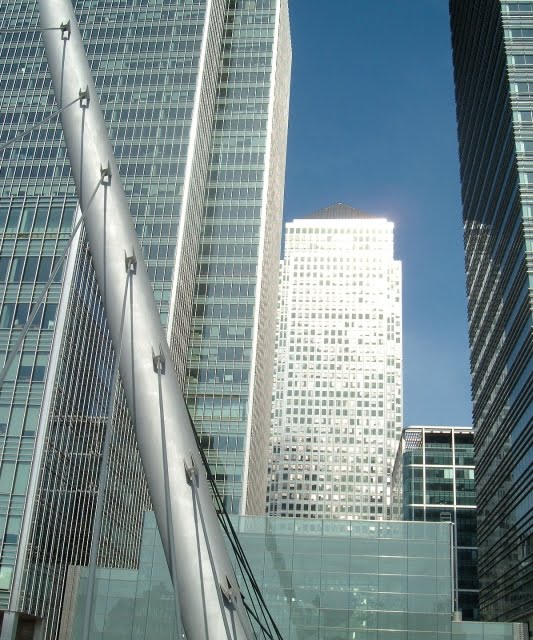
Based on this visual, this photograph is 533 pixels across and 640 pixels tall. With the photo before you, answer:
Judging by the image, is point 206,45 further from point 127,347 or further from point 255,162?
point 127,347

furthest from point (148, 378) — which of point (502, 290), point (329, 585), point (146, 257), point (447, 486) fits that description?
point (447, 486)

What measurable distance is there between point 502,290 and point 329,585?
39622 mm

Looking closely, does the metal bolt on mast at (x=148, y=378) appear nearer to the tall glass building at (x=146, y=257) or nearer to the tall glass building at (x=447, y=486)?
the tall glass building at (x=146, y=257)

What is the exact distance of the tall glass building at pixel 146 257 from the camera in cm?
6531

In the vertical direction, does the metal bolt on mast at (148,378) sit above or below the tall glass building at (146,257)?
below

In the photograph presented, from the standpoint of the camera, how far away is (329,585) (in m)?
52.3

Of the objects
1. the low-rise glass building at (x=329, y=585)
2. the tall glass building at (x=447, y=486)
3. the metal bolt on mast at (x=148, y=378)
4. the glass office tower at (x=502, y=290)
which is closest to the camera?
the metal bolt on mast at (x=148, y=378)

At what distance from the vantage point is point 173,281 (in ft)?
302

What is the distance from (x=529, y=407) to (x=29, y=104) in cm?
6136

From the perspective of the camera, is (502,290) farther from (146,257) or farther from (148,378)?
(148,378)

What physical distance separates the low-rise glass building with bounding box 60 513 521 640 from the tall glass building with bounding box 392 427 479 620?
9036 cm

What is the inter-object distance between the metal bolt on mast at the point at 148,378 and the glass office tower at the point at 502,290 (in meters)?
62.4

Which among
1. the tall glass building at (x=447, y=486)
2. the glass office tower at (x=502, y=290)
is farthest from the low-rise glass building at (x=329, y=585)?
the tall glass building at (x=447, y=486)

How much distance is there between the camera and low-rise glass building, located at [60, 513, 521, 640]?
50812mm
